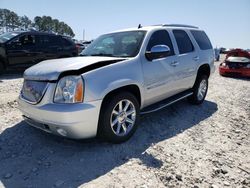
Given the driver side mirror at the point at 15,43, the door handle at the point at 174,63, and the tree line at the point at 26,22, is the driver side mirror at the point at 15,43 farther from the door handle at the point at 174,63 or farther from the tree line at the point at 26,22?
the tree line at the point at 26,22

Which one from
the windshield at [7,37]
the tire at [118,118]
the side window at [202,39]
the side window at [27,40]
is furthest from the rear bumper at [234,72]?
the windshield at [7,37]

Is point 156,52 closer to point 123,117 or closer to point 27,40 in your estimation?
point 123,117

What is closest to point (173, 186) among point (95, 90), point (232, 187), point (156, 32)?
point (232, 187)

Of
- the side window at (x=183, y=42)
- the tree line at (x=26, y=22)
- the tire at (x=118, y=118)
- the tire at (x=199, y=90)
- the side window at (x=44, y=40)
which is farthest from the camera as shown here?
the tree line at (x=26, y=22)

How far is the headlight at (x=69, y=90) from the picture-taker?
3.04 meters

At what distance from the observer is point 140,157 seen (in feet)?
11.1

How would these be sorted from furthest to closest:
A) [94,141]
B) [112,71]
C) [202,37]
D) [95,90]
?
[202,37], [94,141], [112,71], [95,90]

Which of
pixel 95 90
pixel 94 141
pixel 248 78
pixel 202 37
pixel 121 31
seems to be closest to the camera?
pixel 95 90

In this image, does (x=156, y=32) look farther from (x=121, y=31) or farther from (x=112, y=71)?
(x=112, y=71)

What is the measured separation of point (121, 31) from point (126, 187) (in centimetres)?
309

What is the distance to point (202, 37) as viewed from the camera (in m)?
6.13

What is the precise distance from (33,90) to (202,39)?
4.50 m

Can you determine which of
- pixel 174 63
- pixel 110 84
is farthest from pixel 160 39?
pixel 110 84

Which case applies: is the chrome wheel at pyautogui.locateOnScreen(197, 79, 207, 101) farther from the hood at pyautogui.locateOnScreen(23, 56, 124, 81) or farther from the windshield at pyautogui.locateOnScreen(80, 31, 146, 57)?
the hood at pyautogui.locateOnScreen(23, 56, 124, 81)
